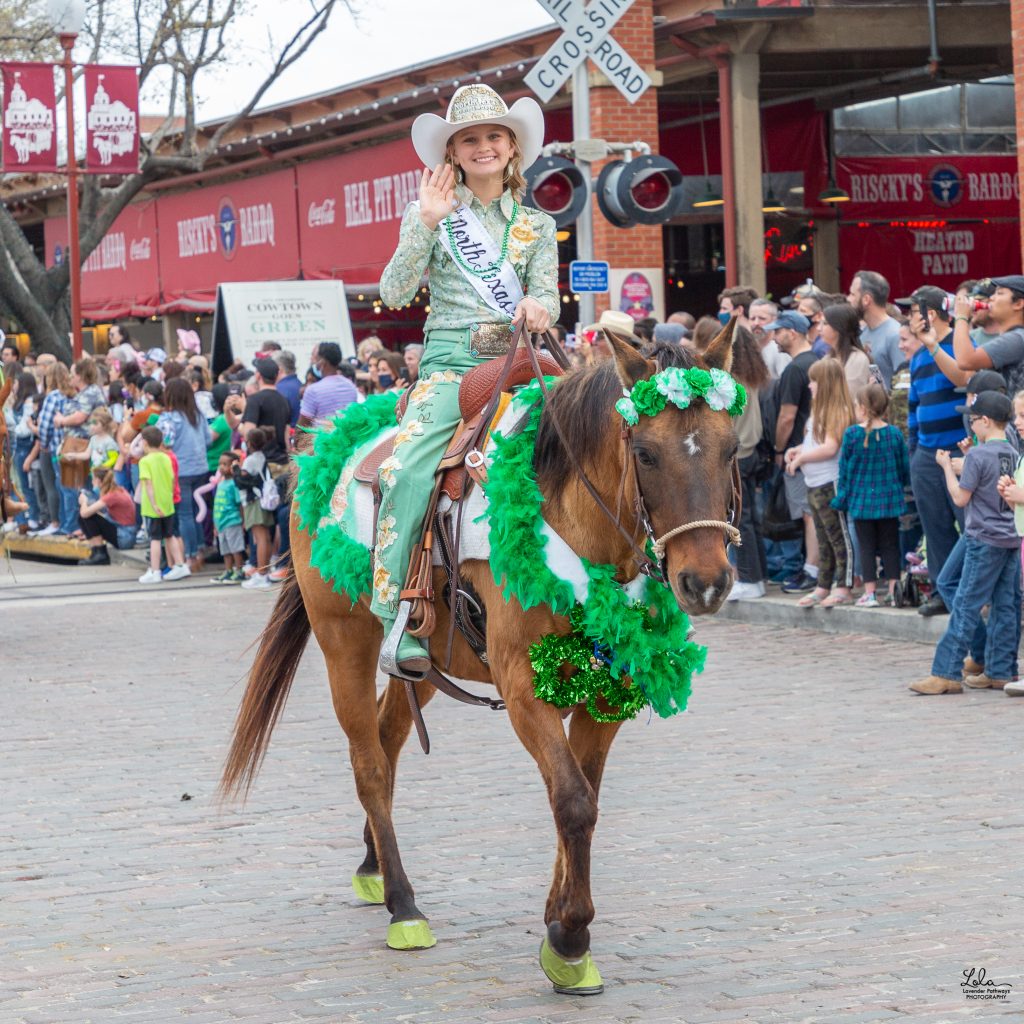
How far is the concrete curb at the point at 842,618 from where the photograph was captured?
12.0 metres

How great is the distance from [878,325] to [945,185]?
13.3 m

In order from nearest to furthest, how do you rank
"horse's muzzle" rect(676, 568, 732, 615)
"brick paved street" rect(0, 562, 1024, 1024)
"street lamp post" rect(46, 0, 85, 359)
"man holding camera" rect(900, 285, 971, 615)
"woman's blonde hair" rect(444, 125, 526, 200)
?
"horse's muzzle" rect(676, 568, 732, 615), "brick paved street" rect(0, 562, 1024, 1024), "woman's blonde hair" rect(444, 125, 526, 200), "man holding camera" rect(900, 285, 971, 615), "street lamp post" rect(46, 0, 85, 359)

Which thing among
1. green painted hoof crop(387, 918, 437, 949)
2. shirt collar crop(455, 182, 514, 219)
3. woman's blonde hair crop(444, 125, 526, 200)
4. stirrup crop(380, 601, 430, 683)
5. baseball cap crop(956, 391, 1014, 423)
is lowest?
green painted hoof crop(387, 918, 437, 949)

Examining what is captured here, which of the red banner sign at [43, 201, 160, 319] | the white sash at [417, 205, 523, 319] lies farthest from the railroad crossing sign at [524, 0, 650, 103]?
the red banner sign at [43, 201, 160, 319]

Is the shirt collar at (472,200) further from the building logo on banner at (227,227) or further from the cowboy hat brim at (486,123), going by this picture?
the building logo on banner at (227,227)

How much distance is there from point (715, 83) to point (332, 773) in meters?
16.9

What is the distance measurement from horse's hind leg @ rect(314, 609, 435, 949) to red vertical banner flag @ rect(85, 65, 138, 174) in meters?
19.4

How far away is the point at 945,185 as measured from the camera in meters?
25.7

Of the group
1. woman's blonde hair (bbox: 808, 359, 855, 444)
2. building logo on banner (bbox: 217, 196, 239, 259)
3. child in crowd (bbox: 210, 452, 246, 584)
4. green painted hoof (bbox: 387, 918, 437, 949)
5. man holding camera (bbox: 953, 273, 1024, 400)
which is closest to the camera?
green painted hoof (bbox: 387, 918, 437, 949)

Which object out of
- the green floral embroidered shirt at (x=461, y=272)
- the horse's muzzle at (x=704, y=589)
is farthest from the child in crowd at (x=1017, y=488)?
the horse's muzzle at (x=704, y=589)

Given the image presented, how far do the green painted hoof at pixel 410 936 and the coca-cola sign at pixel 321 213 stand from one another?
2365 centimetres

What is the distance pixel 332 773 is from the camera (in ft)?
28.3

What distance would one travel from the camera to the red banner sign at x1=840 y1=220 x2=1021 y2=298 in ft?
84.0

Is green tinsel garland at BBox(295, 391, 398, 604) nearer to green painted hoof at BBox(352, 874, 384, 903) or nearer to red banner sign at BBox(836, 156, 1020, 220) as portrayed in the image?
green painted hoof at BBox(352, 874, 384, 903)
